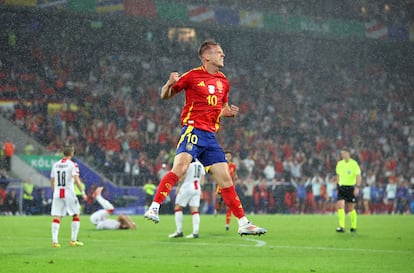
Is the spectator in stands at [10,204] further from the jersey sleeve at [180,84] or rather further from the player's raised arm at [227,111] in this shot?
the jersey sleeve at [180,84]

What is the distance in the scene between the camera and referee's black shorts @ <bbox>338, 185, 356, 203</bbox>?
22297mm

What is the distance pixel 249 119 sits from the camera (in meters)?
44.2

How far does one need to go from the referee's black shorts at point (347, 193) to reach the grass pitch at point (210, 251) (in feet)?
3.07

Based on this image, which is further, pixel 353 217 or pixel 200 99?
pixel 353 217

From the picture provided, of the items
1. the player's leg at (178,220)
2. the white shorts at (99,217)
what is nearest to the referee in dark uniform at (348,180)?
the player's leg at (178,220)

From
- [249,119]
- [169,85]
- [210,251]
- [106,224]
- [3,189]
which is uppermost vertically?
[249,119]

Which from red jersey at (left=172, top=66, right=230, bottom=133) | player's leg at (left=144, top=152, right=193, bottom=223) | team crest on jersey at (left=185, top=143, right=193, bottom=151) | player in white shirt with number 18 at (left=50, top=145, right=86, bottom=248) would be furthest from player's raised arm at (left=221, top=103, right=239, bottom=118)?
player in white shirt with number 18 at (left=50, top=145, right=86, bottom=248)

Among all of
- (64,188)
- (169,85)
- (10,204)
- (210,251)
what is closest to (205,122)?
(169,85)

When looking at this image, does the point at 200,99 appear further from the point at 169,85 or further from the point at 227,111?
the point at 227,111

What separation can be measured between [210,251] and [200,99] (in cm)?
540

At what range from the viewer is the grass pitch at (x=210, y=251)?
12203 millimetres

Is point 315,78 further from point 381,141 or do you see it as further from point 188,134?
point 188,134

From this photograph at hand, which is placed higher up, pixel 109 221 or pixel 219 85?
pixel 219 85

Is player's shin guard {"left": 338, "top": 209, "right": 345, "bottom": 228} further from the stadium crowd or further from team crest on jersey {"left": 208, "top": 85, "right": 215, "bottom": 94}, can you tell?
the stadium crowd
